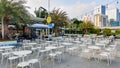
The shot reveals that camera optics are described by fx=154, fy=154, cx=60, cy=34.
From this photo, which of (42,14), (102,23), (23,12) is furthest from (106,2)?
(102,23)

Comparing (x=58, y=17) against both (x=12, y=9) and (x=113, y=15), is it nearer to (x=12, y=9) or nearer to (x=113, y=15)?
(x=12, y=9)

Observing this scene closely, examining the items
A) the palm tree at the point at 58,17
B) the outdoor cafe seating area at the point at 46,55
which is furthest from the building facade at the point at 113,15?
the outdoor cafe seating area at the point at 46,55

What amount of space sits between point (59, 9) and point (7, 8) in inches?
503

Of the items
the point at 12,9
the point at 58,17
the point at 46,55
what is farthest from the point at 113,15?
the point at 46,55

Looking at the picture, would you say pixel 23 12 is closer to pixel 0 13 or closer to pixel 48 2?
pixel 0 13

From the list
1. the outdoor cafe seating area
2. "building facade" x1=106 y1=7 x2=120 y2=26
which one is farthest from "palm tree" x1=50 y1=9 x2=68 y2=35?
the outdoor cafe seating area

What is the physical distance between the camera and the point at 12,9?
15523mm

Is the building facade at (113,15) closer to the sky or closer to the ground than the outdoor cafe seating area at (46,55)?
closer to the sky

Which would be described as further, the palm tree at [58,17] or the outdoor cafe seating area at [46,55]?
the palm tree at [58,17]

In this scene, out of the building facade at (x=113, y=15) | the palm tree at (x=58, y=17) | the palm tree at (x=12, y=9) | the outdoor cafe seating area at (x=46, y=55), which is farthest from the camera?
the building facade at (x=113, y=15)

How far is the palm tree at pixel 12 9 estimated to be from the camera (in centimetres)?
1507

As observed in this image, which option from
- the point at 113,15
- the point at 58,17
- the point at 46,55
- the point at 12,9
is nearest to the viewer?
the point at 46,55

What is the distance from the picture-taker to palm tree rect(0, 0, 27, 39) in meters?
15.1

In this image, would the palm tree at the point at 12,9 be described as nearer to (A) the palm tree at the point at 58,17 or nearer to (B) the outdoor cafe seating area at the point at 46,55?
(B) the outdoor cafe seating area at the point at 46,55
